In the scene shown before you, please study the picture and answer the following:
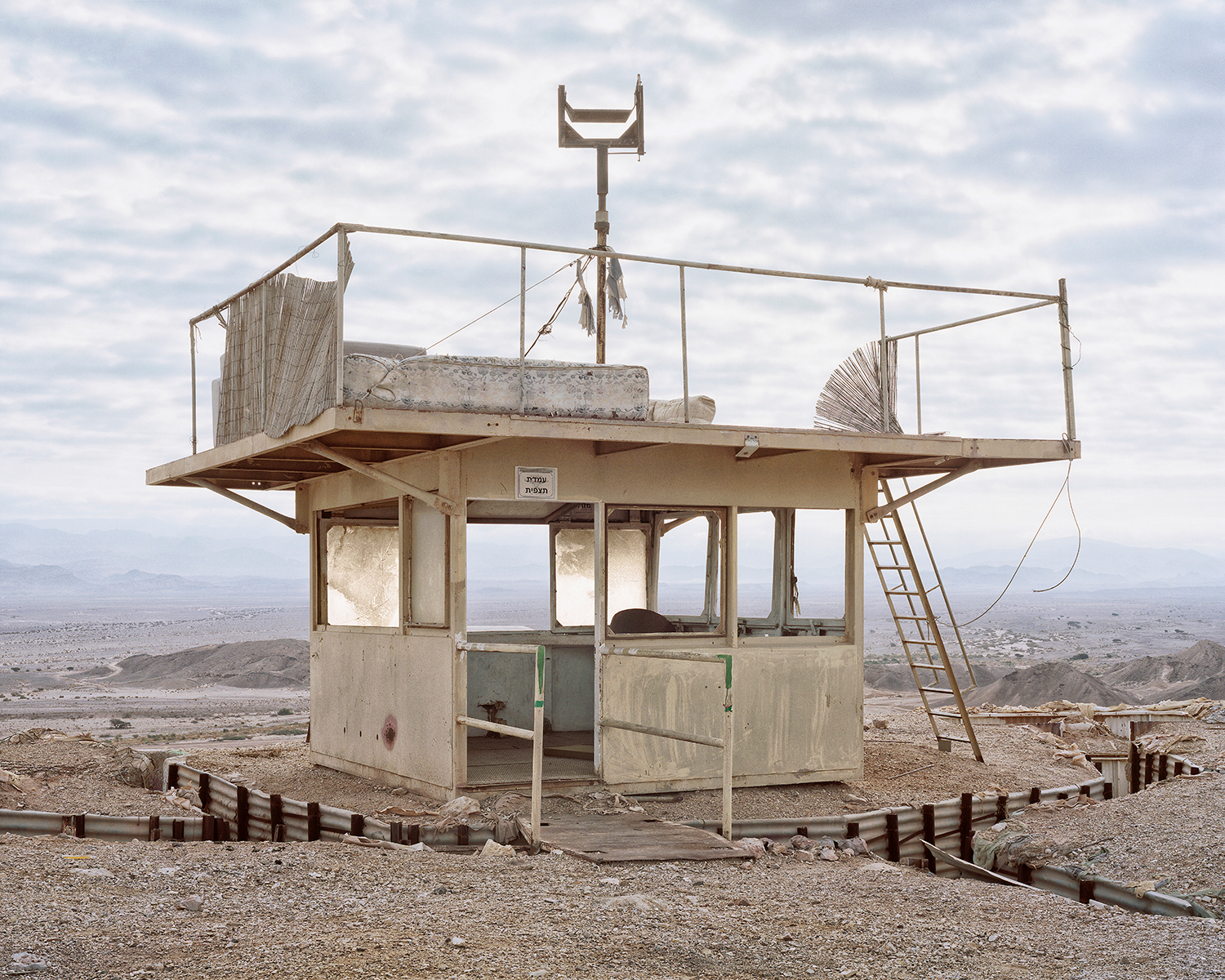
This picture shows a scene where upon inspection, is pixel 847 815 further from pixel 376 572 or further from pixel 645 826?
pixel 376 572

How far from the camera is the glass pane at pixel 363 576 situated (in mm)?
11906

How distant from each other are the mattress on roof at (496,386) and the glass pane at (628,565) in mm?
2825

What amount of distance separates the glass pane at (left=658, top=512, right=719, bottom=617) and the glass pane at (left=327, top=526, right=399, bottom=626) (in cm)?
277

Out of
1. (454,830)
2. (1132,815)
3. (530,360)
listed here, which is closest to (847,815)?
(1132,815)

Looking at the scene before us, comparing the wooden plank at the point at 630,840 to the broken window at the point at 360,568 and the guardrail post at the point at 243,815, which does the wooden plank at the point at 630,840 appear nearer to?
the guardrail post at the point at 243,815

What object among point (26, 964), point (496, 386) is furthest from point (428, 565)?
point (26, 964)

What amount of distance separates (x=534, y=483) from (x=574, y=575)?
3004 mm

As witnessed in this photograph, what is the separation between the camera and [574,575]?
13.1m

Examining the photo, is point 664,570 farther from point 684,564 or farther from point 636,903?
point 636,903

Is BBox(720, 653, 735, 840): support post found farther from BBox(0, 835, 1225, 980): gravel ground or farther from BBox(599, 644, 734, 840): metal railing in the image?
BBox(0, 835, 1225, 980): gravel ground

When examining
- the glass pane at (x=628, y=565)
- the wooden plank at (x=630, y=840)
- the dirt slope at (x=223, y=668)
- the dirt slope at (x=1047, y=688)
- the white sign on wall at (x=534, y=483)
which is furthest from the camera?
the dirt slope at (x=223, y=668)

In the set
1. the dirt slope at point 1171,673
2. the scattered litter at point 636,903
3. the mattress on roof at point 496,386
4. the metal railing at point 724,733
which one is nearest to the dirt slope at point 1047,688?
the dirt slope at point 1171,673

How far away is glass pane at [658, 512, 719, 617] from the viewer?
1166cm

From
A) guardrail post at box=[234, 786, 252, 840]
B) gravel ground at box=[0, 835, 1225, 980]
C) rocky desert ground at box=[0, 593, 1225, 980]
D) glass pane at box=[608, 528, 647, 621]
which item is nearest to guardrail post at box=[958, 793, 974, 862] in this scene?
rocky desert ground at box=[0, 593, 1225, 980]
